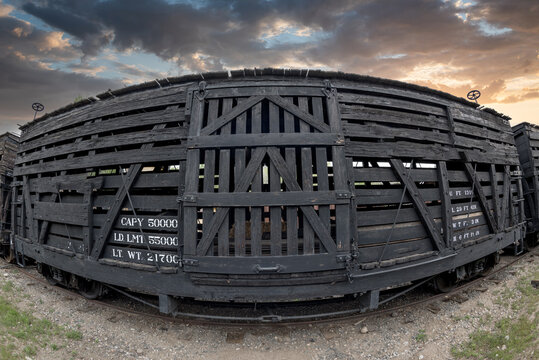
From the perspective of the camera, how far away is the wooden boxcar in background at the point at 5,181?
942 centimetres

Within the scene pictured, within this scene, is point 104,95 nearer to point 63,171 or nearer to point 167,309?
point 63,171

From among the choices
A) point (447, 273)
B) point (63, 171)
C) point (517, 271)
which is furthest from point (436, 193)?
point (63, 171)

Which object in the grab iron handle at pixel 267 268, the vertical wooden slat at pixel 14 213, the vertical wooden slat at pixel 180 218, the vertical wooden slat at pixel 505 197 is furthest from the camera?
the vertical wooden slat at pixel 14 213

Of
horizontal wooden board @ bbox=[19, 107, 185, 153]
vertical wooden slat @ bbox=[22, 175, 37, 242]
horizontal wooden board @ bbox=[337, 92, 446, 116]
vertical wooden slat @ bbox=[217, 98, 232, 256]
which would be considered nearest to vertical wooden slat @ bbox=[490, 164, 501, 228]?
horizontal wooden board @ bbox=[337, 92, 446, 116]

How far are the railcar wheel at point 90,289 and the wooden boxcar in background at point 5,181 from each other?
6.36 m

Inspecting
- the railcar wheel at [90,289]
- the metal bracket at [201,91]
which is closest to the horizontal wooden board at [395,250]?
the metal bracket at [201,91]

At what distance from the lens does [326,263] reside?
13.9 feet

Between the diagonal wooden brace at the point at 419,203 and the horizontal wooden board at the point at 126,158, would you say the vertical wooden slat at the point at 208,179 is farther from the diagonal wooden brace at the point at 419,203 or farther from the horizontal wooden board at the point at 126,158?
the diagonal wooden brace at the point at 419,203

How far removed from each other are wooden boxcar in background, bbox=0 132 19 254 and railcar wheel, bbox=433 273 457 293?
15.1m

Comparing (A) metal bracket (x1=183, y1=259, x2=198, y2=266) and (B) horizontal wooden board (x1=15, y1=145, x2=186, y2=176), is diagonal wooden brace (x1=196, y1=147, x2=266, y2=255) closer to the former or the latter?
(A) metal bracket (x1=183, y1=259, x2=198, y2=266)

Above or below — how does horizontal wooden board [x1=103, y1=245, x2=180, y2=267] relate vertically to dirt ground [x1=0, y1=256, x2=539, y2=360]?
above

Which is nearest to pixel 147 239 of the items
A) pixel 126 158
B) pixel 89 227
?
pixel 89 227

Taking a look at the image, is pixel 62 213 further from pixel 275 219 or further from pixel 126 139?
pixel 275 219

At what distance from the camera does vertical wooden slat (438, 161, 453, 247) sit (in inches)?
215
